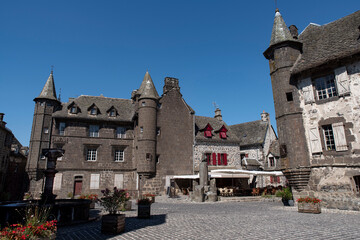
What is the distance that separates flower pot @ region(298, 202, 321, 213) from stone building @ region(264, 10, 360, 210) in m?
2.00

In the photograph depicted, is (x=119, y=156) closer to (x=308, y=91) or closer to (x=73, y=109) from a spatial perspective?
(x=73, y=109)

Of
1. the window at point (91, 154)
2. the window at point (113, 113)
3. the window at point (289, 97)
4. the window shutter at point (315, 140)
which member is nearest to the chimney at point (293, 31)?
the window at point (289, 97)

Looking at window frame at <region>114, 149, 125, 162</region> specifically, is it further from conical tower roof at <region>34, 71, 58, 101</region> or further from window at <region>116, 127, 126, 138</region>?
conical tower roof at <region>34, 71, 58, 101</region>

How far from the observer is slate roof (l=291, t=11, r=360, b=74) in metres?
13.0

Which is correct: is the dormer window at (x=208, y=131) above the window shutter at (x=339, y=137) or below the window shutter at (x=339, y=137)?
above

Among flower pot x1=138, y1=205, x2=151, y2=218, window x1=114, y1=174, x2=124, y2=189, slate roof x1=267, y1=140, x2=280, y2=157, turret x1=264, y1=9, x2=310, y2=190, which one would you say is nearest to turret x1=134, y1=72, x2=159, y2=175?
window x1=114, y1=174, x2=124, y2=189

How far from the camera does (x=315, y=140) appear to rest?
44.5 feet

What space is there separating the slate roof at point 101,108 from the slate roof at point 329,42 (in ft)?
61.3

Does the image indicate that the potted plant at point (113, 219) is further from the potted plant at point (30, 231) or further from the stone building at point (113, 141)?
the stone building at point (113, 141)

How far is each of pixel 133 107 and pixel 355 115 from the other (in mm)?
22760

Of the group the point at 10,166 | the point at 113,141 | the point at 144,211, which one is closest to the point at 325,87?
the point at 144,211

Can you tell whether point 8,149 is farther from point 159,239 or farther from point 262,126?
point 262,126

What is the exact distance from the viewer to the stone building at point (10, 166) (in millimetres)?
25453

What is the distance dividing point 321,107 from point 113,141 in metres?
20.2
